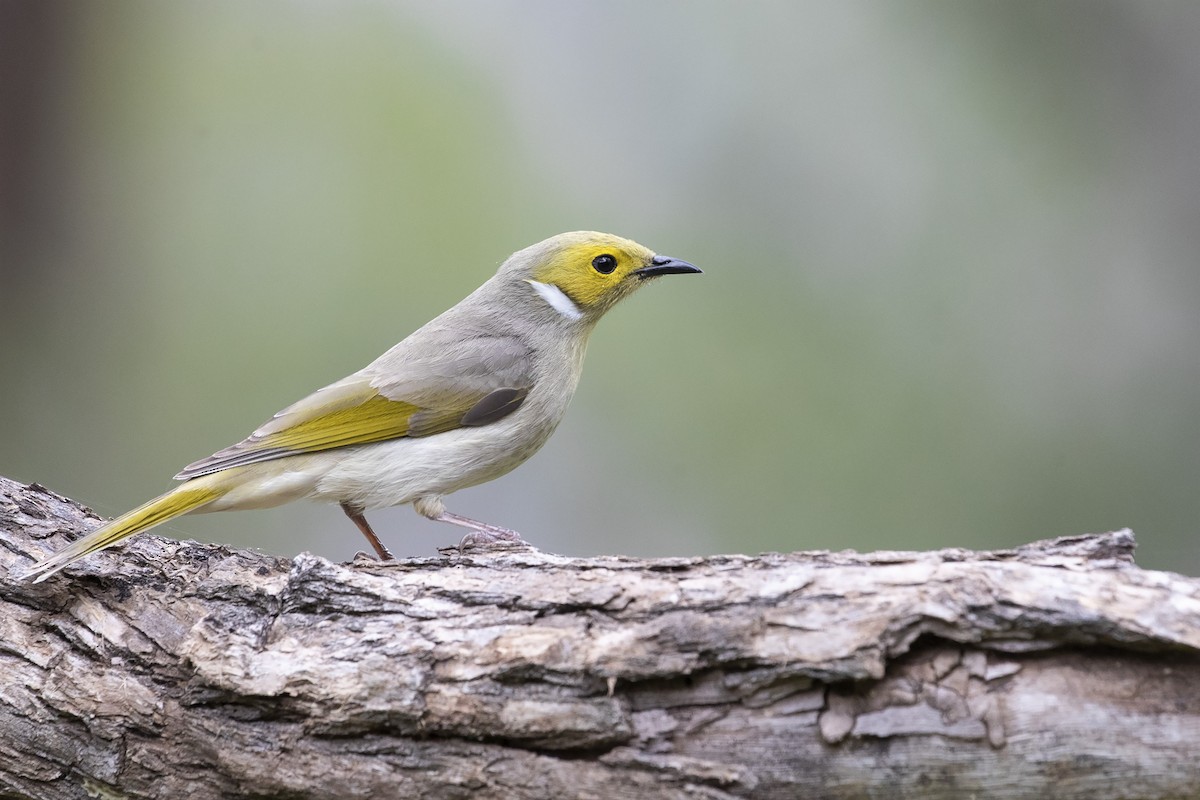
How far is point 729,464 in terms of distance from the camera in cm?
724

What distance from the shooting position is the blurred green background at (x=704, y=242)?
7133 millimetres

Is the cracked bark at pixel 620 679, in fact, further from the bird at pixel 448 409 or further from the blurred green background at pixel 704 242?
the blurred green background at pixel 704 242

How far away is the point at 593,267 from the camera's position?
5301 mm

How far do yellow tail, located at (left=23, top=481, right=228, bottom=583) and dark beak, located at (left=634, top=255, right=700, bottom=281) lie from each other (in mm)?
2418

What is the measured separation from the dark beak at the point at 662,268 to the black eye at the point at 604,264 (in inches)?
5.0

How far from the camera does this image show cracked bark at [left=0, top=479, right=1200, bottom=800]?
8.91 ft

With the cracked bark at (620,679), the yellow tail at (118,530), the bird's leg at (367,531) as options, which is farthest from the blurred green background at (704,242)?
the cracked bark at (620,679)

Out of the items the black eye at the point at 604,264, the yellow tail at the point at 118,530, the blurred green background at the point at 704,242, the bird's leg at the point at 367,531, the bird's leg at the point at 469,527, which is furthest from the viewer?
the blurred green background at the point at 704,242

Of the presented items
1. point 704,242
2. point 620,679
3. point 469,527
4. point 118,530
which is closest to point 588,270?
point 469,527

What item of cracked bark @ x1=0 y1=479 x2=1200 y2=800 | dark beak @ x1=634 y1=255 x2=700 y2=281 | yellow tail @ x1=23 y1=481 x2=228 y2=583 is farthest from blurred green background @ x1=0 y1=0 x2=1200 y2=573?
cracked bark @ x1=0 y1=479 x2=1200 y2=800

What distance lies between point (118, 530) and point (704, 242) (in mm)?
4721

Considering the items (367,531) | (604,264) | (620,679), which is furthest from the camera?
(604,264)

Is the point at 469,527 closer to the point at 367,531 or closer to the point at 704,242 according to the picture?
the point at 367,531

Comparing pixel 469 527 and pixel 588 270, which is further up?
pixel 588 270
